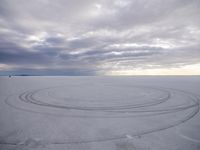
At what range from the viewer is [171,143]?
3.92 meters

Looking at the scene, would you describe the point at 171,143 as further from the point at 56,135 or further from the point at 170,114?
the point at 56,135

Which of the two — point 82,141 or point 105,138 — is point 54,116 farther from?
point 105,138

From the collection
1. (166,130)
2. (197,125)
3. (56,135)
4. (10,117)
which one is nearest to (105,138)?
(56,135)

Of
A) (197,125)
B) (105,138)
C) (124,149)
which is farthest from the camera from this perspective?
(197,125)

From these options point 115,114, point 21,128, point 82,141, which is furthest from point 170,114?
point 21,128

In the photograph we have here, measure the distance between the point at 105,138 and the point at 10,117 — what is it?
5018 millimetres

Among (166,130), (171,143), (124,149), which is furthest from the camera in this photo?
(166,130)

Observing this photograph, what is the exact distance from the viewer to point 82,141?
4.08 meters

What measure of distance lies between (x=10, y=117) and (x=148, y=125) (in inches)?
257

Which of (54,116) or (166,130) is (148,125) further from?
(54,116)

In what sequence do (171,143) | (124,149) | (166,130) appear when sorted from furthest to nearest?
(166,130) < (171,143) < (124,149)

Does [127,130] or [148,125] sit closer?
[127,130]

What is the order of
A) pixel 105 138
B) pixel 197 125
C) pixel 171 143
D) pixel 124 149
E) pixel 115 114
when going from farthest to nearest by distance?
1. pixel 115 114
2. pixel 197 125
3. pixel 105 138
4. pixel 171 143
5. pixel 124 149

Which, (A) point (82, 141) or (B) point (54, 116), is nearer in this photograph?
(A) point (82, 141)
